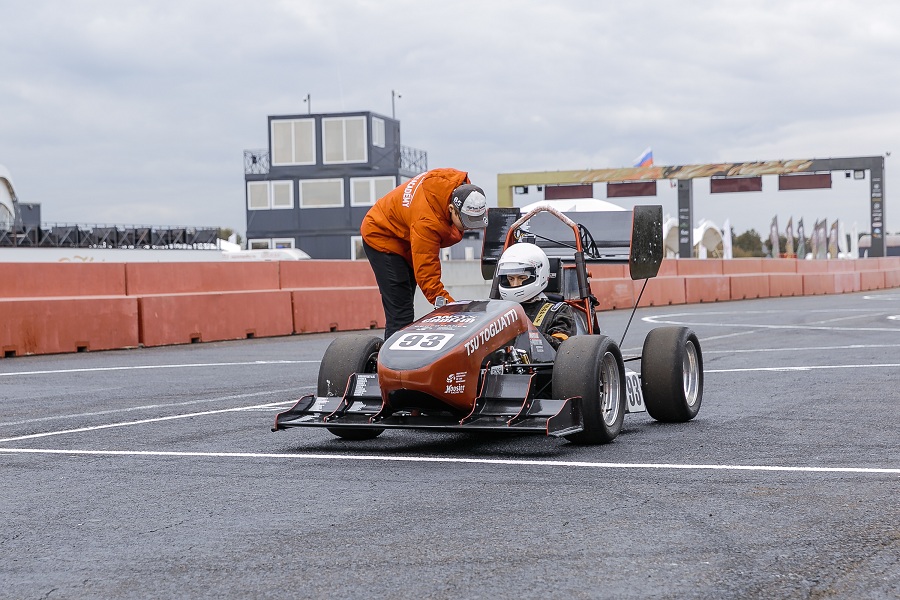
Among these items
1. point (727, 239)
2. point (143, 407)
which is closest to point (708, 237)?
point (727, 239)

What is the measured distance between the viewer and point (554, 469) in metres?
6.28

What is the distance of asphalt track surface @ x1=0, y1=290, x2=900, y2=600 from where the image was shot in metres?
4.07

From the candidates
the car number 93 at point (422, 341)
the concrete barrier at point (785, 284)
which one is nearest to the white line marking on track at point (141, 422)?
the car number 93 at point (422, 341)

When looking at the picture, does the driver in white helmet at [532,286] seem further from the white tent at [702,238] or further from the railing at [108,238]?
the white tent at [702,238]

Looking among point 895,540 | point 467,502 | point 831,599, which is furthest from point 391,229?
point 831,599

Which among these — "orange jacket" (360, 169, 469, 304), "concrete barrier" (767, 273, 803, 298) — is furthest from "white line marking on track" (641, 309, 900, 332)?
"orange jacket" (360, 169, 469, 304)

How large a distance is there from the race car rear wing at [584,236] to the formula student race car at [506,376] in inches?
0.7

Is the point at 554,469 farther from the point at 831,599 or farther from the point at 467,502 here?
the point at 831,599

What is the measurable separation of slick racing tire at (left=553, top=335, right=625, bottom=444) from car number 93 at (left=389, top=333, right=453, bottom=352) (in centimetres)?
70

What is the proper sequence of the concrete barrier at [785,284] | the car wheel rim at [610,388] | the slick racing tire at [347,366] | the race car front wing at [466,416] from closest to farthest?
the race car front wing at [466,416] → the car wheel rim at [610,388] → the slick racing tire at [347,366] → the concrete barrier at [785,284]

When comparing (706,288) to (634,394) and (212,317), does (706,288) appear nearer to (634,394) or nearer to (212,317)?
(212,317)

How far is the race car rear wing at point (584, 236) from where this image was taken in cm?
855

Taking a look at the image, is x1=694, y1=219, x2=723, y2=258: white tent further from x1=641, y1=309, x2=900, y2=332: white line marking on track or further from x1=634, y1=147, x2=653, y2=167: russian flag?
x1=641, y1=309, x2=900, y2=332: white line marking on track

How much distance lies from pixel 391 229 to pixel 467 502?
3.12m
